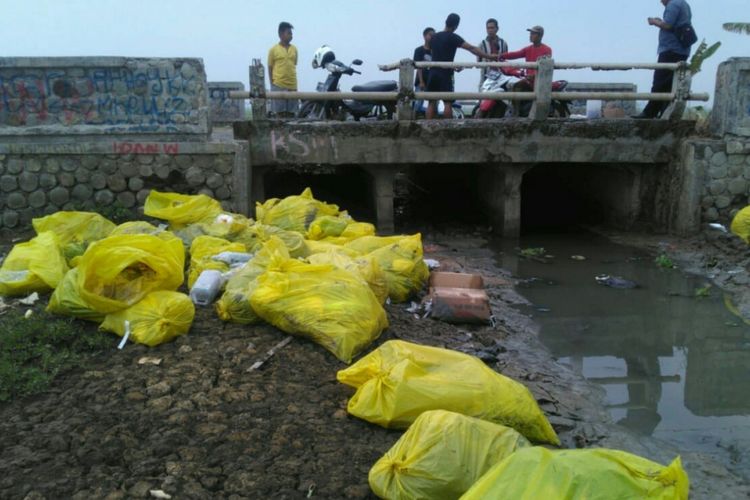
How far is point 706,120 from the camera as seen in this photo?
28.4ft

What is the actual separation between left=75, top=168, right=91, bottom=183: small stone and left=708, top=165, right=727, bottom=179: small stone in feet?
23.8

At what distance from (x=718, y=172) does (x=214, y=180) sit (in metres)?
6.08

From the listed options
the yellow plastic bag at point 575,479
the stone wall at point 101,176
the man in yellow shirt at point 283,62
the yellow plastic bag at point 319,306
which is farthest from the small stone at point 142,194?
the yellow plastic bag at point 575,479

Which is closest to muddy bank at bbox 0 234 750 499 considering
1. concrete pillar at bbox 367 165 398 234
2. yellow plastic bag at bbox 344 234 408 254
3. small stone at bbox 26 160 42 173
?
yellow plastic bag at bbox 344 234 408 254

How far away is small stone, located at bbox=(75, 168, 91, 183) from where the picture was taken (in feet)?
22.7

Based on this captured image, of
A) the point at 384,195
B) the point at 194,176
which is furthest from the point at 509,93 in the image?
the point at 194,176

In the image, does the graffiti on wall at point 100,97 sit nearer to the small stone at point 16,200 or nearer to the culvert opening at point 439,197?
the small stone at point 16,200

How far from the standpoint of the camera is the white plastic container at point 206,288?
14.7 feet

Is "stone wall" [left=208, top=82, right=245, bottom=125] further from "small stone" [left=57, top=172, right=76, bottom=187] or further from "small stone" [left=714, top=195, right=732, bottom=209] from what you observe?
"small stone" [left=714, top=195, right=732, bottom=209]

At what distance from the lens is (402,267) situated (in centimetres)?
550

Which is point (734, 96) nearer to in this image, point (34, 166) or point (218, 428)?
point (218, 428)

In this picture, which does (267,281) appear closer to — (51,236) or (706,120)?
(51,236)

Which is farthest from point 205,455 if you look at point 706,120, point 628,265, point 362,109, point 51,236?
point 706,120

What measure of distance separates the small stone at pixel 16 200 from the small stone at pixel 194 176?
1.69 m
